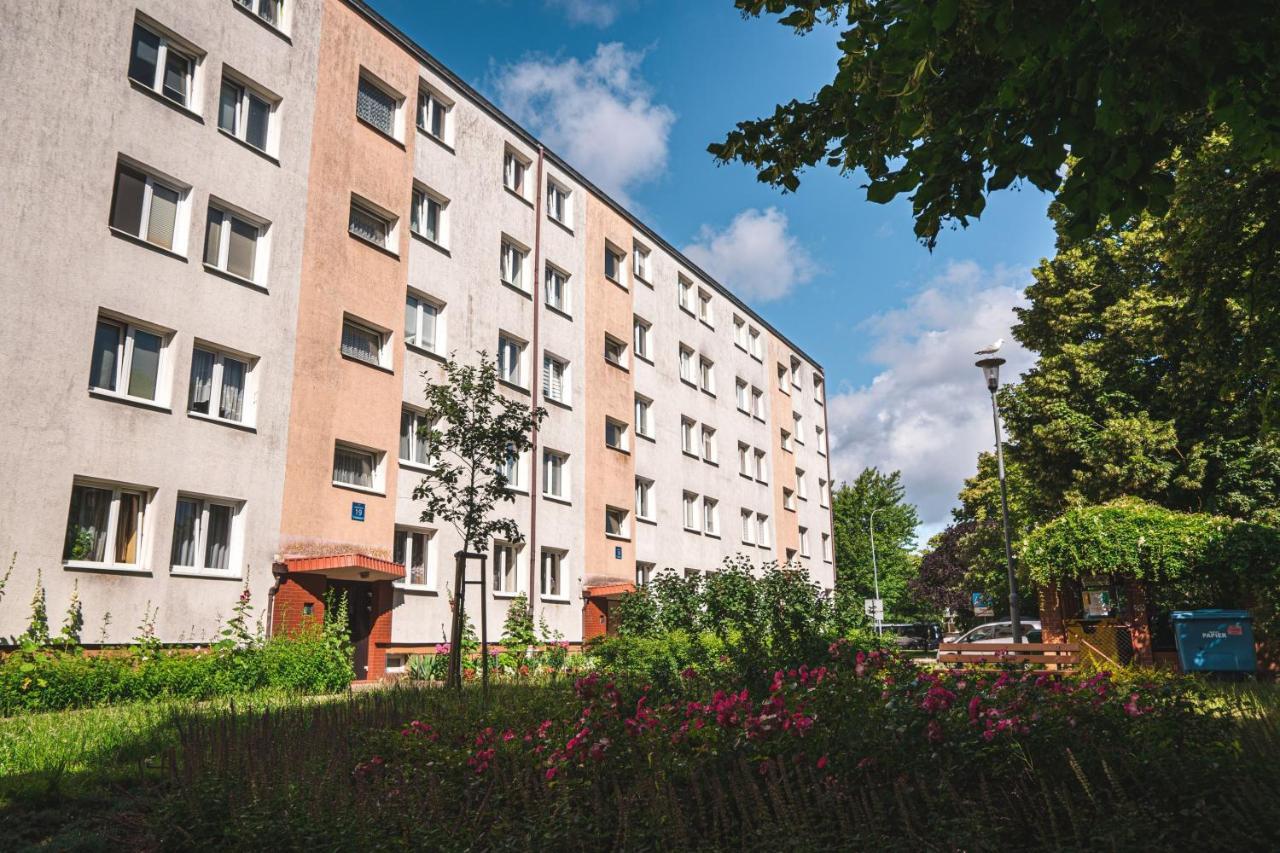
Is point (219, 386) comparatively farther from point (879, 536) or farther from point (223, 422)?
point (879, 536)

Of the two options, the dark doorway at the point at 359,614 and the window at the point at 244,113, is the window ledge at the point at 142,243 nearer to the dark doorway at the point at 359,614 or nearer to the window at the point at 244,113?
the window at the point at 244,113

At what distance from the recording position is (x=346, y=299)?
19953 millimetres

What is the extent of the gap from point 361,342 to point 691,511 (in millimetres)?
16947

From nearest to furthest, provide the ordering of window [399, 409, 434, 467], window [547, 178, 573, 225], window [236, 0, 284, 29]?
window [236, 0, 284, 29] < window [399, 409, 434, 467] < window [547, 178, 573, 225]

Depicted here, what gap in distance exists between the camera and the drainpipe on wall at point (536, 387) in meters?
24.1

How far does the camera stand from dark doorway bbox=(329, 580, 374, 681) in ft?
62.5

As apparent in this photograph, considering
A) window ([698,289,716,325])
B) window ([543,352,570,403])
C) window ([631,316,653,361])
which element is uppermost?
window ([698,289,716,325])

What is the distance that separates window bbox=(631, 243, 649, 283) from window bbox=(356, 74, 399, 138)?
12.0 m

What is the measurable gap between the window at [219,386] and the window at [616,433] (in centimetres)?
1390

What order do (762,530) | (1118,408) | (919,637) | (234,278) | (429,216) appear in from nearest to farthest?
1. (234,278)
2. (429,216)
3. (1118,408)
4. (762,530)
5. (919,637)

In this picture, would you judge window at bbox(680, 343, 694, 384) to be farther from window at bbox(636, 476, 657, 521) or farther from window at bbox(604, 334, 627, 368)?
window at bbox(636, 476, 657, 521)

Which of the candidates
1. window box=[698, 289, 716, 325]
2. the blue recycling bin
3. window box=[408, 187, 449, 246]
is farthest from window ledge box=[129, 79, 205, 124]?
window box=[698, 289, 716, 325]

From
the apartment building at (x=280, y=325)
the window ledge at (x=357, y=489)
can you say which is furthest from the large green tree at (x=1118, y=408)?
the window ledge at (x=357, y=489)

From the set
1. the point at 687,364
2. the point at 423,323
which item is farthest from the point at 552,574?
the point at 687,364
